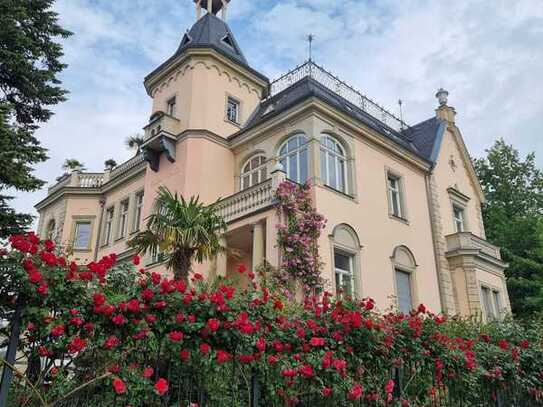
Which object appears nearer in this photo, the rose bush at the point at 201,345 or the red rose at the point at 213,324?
the rose bush at the point at 201,345

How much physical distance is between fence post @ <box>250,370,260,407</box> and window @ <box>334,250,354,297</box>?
9.60 meters

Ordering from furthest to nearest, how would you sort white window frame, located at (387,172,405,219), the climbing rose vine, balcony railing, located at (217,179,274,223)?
1. white window frame, located at (387,172,405,219)
2. balcony railing, located at (217,179,274,223)
3. the climbing rose vine

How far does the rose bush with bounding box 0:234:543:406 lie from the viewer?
4.42 m

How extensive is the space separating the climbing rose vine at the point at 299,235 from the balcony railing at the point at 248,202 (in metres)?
0.56

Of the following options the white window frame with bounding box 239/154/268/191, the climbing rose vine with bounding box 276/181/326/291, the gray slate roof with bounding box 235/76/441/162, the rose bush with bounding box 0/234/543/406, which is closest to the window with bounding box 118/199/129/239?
the white window frame with bounding box 239/154/268/191

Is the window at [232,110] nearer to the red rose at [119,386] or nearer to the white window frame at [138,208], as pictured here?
the white window frame at [138,208]

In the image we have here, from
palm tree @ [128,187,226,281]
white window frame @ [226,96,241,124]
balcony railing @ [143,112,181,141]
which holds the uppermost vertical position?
white window frame @ [226,96,241,124]

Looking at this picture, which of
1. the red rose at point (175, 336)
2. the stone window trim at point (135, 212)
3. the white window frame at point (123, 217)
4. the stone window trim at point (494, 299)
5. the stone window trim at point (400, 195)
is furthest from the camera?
the white window frame at point (123, 217)

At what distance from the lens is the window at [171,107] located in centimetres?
2055

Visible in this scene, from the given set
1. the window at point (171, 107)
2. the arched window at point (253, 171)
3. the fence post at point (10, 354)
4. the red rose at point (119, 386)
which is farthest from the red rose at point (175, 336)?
the window at point (171, 107)

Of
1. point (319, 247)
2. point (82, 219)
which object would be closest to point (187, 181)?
point (319, 247)

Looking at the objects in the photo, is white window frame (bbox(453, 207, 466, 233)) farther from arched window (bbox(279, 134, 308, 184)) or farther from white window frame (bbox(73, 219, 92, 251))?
white window frame (bbox(73, 219, 92, 251))

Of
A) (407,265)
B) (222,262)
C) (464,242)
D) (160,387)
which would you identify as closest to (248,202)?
(222,262)

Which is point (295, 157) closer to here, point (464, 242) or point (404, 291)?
point (404, 291)
